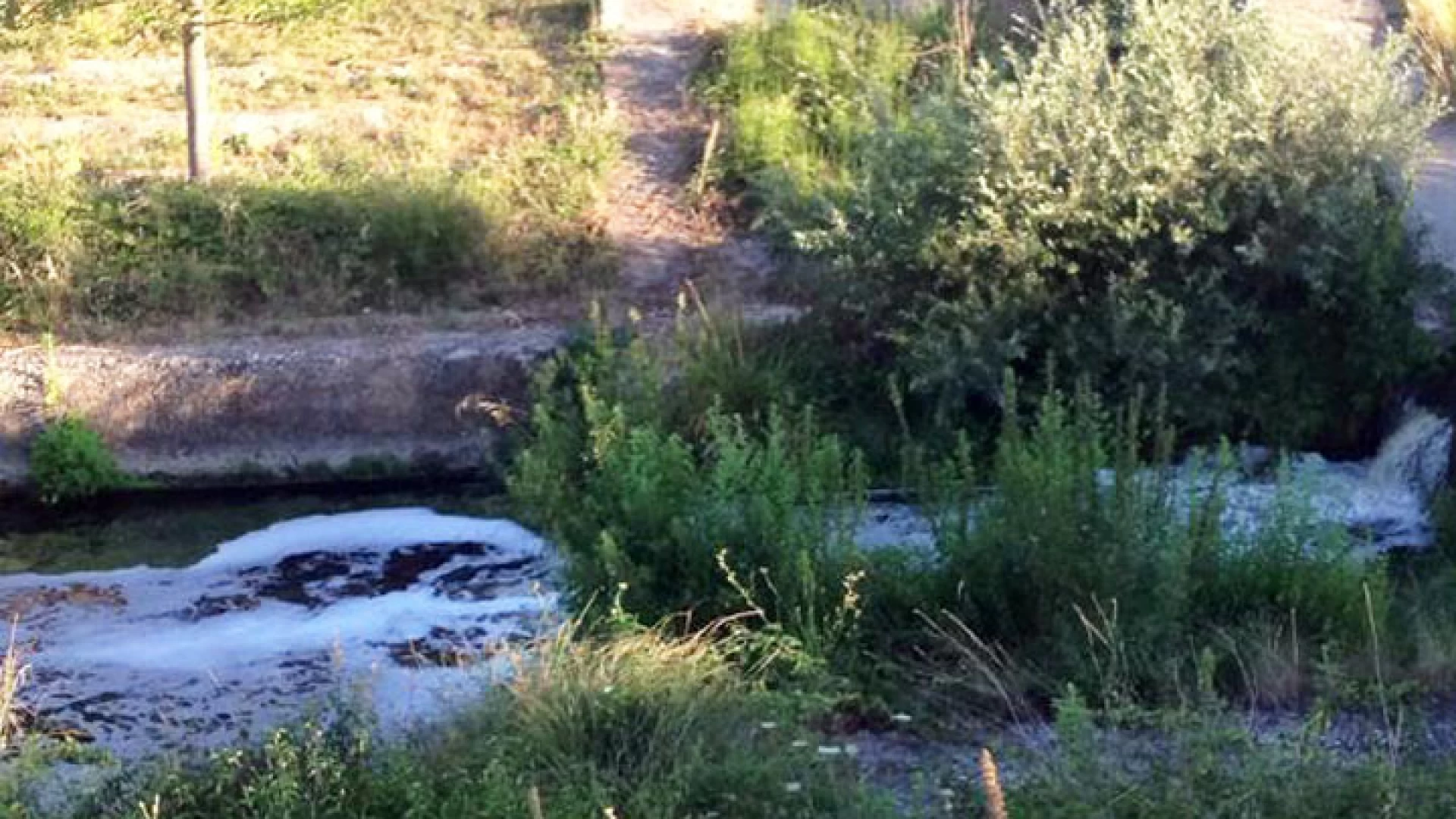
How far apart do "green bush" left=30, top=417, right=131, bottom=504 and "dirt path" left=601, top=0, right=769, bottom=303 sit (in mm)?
3038

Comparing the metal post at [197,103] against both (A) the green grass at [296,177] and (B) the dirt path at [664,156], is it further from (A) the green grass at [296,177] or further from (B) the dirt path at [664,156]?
(B) the dirt path at [664,156]

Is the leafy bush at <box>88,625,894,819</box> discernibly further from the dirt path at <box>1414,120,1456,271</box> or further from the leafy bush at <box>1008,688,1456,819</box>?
the dirt path at <box>1414,120,1456,271</box>

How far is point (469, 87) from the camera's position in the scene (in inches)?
569

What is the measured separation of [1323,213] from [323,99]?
273 inches

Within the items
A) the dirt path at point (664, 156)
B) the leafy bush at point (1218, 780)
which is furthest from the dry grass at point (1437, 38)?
the leafy bush at point (1218, 780)

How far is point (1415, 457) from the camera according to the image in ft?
32.5

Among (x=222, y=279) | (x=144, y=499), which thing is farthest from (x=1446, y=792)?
(x=222, y=279)

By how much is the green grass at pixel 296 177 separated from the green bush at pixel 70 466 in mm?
968

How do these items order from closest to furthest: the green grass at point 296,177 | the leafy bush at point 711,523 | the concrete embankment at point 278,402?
1. the leafy bush at point 711,523
2. the concrete embankment at point 278,402
3. the green grass at point 296,177

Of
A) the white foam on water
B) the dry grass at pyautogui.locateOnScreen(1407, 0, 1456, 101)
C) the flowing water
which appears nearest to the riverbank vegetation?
the white foam on water

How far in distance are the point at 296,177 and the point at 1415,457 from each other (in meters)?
6.57

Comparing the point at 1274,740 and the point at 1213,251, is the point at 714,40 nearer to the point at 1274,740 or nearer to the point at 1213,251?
the point at 1213,251

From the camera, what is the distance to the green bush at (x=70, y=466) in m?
10.9

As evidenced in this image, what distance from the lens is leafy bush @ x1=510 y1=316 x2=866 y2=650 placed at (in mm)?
7457
